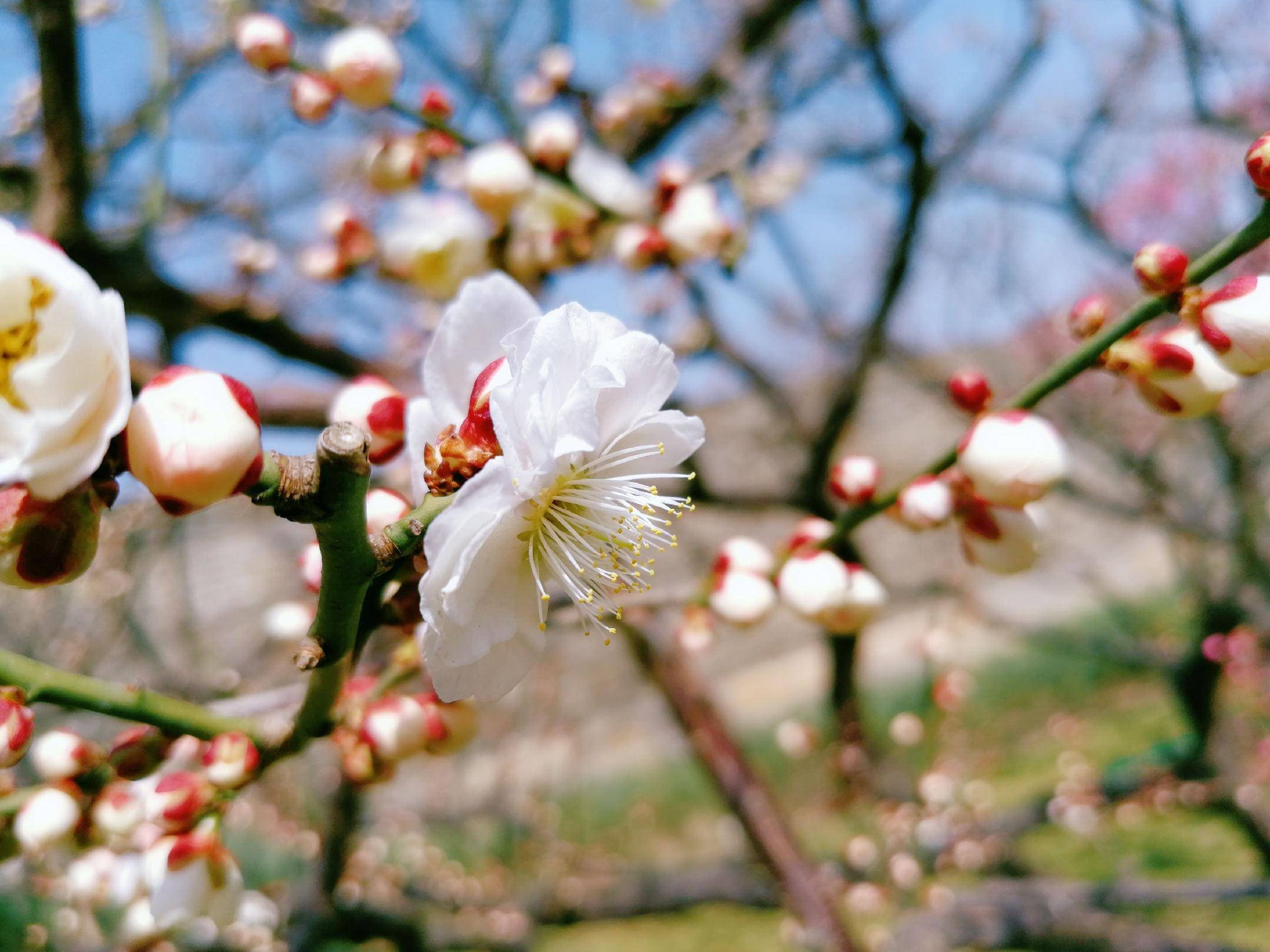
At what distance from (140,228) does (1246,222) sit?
1.42 meters

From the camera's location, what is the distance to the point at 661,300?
2076 millimetres

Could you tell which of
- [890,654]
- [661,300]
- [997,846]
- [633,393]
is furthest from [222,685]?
[890,654]

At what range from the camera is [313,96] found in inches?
37.4

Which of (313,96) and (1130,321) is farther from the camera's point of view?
(313,96)

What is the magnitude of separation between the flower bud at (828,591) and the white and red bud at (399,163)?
0.73 m

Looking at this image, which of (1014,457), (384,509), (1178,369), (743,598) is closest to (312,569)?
(384,509)

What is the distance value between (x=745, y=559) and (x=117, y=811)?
54 centimetres

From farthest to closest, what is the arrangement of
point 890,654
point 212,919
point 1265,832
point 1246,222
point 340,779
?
point 890,654 → point 1265,832 → point 340,779 → point 212,919 → point 1246,222

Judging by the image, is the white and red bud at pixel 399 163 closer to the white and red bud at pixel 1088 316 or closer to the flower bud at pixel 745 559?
the flower bud at pixel 745 559

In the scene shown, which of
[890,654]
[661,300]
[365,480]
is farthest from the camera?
[890,654]

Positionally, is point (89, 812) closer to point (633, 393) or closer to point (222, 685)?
point (222, 685)

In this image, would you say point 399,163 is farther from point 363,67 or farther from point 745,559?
point 745,559

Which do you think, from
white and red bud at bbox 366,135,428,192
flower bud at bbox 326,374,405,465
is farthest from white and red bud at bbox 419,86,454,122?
flower bud at bbox 326,374,405,465


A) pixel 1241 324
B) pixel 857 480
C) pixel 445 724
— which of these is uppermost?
pixel 1241 324
